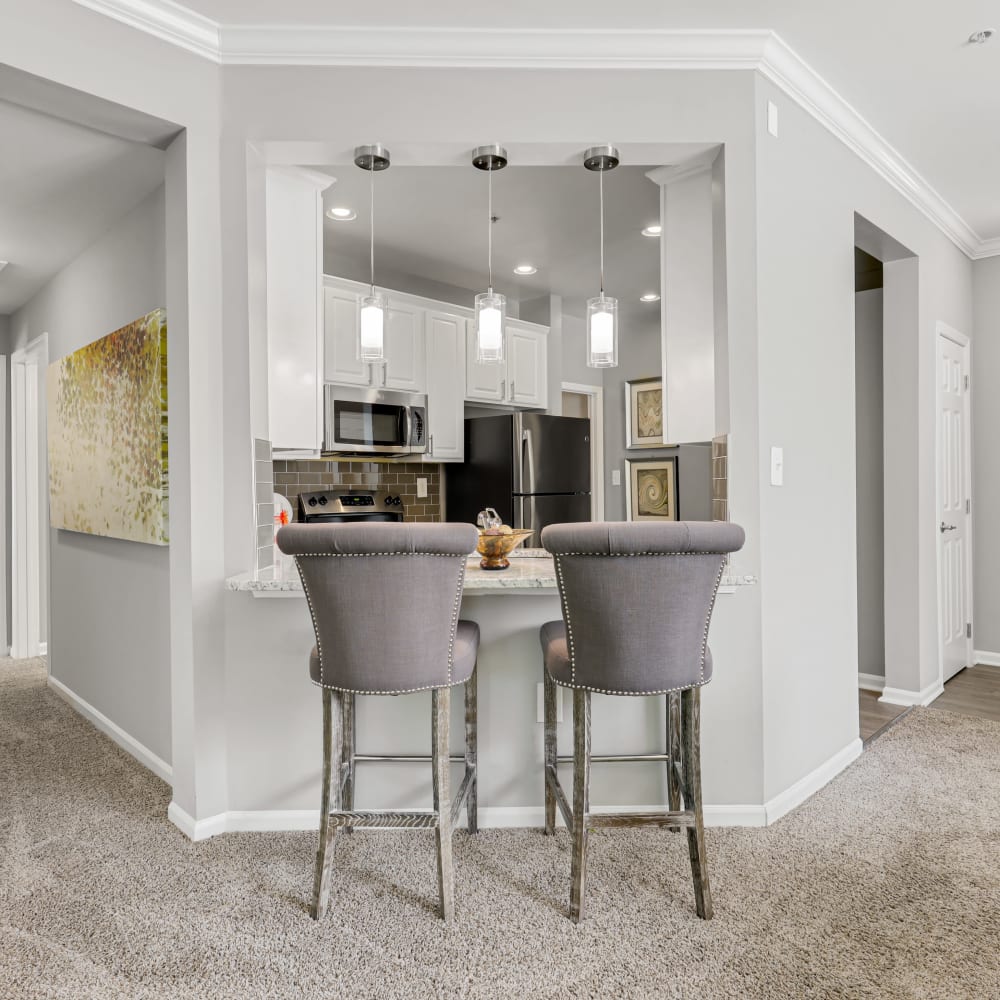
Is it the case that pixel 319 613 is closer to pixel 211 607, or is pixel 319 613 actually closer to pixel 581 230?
pixel 211 607

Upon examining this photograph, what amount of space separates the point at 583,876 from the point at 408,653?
28.8 inches

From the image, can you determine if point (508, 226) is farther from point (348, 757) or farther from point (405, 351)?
point (348, 757)

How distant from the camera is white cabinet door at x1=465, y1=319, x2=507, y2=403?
450 cm

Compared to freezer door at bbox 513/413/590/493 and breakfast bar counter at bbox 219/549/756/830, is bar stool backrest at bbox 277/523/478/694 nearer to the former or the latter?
breakfast bar counter at bbox 219/549/756/830

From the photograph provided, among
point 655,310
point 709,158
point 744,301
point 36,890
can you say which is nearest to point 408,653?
point 36,890

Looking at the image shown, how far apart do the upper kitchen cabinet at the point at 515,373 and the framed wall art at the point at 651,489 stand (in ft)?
3.68

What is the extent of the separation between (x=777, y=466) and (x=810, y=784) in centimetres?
118

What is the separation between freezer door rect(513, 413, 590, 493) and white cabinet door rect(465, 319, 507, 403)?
338 mm

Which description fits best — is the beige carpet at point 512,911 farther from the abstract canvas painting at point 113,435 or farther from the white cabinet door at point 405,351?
the white cabinet door at point 405,351

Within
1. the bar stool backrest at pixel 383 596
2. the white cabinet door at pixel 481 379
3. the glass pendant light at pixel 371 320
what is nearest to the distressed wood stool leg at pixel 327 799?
the bar stool backrest at pixel 383 596

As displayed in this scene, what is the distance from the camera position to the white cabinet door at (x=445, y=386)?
4.29 meters

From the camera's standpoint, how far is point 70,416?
11.8 ft

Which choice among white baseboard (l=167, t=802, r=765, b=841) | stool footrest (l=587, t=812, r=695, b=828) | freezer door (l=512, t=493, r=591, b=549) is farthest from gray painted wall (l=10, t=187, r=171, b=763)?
freezer door (l=512, t=493, r=591, b=549)

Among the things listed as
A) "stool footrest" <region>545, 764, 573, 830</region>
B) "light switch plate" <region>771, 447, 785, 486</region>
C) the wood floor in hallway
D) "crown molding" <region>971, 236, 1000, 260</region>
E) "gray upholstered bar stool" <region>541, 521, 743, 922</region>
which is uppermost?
"crown molding" <region>971, 236, 1000, 260</region>
